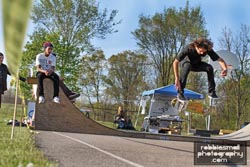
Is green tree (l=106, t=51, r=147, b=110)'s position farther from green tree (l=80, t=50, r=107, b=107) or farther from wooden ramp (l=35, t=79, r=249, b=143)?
wooden ramp (l=35, t=79, r=249, b=143)

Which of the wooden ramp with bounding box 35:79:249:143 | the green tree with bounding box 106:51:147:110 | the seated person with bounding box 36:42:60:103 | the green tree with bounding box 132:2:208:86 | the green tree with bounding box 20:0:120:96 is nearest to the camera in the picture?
the seated person with bounding box 36:42:60:103

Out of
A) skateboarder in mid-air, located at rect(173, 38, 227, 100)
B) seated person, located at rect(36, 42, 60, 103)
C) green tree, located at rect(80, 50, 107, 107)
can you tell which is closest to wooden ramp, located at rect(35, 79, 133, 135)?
seated person, located at rect(36, 42, 60, 103)

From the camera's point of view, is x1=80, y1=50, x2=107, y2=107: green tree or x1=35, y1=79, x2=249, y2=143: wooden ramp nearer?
x1=35, y1=79, x2=249, y2=143: wooden ramp

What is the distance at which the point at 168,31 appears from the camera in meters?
14.9

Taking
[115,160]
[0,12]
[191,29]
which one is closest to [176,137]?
[191,29]

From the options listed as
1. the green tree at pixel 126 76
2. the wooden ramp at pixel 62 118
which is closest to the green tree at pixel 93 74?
the green tree at pixel 126 76

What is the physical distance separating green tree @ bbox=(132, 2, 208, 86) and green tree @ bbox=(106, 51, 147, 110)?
16.9ft

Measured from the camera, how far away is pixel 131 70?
28.7 metres

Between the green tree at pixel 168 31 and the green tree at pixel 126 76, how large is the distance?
5.14 meters

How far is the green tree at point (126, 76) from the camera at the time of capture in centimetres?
2831

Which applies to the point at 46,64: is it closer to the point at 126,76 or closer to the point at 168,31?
the point at 168,31

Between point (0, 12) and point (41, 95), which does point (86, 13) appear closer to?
point (41, 95)

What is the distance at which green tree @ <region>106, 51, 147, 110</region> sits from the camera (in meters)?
28.3

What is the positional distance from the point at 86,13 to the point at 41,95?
16770 millimetres
